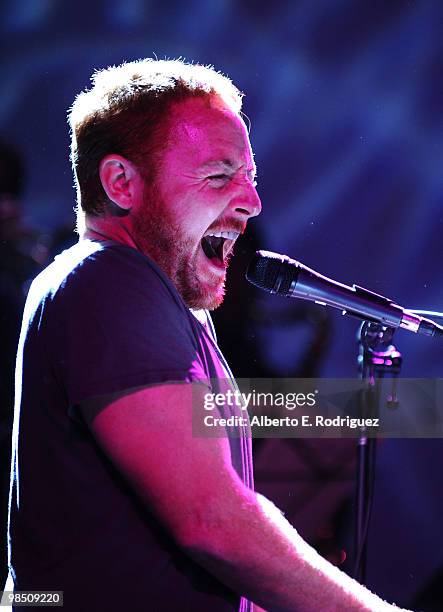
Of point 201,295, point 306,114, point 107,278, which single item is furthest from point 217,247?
point 306,114

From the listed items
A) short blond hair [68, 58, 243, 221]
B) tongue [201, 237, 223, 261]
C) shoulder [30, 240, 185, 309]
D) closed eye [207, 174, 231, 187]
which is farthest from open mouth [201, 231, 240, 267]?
shoulder [30, 240, 185, 309]

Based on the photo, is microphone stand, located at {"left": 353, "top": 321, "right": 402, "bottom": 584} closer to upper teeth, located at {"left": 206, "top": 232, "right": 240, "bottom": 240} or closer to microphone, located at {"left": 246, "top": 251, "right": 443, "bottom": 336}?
microphone, located at {"left": 246, "top": 251, "right": 443, "bottom": 336}

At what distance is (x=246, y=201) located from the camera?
1.45 meters

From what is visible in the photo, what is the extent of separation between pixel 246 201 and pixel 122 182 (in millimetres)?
270

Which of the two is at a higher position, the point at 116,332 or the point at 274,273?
the point at 274,273

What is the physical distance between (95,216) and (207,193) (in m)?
0.23

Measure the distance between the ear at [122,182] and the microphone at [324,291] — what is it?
0.31 metres

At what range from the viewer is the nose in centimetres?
144

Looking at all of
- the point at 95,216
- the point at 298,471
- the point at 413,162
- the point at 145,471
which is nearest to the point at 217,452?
the point at 145,471

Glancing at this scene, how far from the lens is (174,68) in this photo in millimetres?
1414

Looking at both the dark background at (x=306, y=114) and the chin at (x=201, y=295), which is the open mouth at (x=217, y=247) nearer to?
the chin at (x=201, y=295)

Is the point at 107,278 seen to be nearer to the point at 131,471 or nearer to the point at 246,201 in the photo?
the point at 131,471

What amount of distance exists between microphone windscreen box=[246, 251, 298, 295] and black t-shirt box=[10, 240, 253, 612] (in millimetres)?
401

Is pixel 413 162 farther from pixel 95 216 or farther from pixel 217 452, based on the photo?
pixel 217 452
